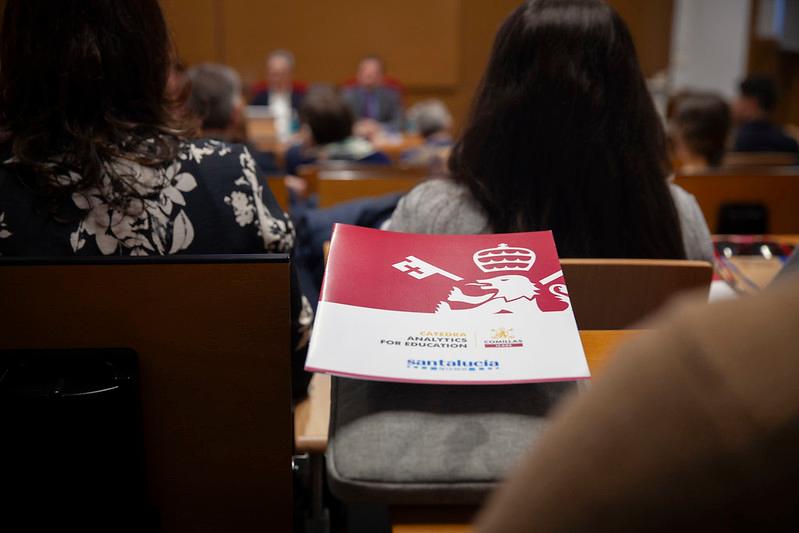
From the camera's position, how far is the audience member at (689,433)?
0.35 m

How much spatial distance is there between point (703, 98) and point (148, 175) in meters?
2.65

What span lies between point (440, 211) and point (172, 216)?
1.53 feet

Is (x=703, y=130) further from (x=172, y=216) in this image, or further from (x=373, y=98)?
(x=373, y=98)

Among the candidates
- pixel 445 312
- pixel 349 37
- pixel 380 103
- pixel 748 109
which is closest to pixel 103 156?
pixel 445 312

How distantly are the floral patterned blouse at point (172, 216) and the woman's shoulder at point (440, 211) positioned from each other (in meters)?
0.22

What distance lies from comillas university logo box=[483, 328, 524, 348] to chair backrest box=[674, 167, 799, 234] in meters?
2.19

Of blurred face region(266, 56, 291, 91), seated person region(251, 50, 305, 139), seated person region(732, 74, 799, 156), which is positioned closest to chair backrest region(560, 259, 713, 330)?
seated person region(732, 74, 799, 156)

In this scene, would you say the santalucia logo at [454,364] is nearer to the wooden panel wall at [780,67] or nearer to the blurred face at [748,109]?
the blurred face at [748,109]

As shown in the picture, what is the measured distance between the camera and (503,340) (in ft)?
2.75

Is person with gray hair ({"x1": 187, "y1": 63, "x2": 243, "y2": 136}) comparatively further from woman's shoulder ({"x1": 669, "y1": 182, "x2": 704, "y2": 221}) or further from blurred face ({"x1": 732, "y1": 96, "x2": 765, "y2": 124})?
blurred face ({"x1": 732, "y1": 96, "x2": 765, "y2": 124})

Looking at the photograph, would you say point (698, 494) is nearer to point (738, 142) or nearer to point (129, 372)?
point (129, 372)

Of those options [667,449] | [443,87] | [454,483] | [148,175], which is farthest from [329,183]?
[443,87]

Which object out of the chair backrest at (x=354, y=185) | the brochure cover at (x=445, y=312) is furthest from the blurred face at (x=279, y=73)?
the brochure cover at (x=445, y=312)

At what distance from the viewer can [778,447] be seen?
353 mm
